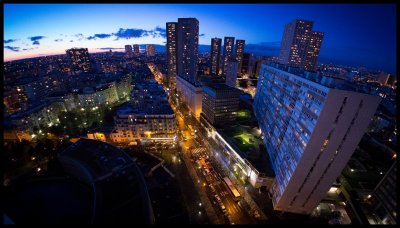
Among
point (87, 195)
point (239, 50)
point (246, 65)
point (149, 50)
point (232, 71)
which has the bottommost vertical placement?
point (87, 195)

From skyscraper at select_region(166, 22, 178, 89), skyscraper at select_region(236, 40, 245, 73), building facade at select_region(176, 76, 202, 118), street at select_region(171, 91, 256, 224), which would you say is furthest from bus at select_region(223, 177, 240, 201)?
A: skyscraper at select_region(236, 40, 245, 73)

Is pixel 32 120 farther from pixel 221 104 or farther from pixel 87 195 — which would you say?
pixel 221 104

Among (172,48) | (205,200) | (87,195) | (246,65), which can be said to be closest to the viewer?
(87,195)

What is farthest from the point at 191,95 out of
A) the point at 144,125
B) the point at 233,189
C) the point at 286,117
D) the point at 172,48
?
the point at 172,48

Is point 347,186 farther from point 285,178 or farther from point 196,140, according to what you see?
point 196,140

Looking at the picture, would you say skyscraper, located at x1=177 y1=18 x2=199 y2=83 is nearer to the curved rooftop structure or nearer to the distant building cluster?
the distant building cluster

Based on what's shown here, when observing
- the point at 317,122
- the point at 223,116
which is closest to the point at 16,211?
the point at 317,122
